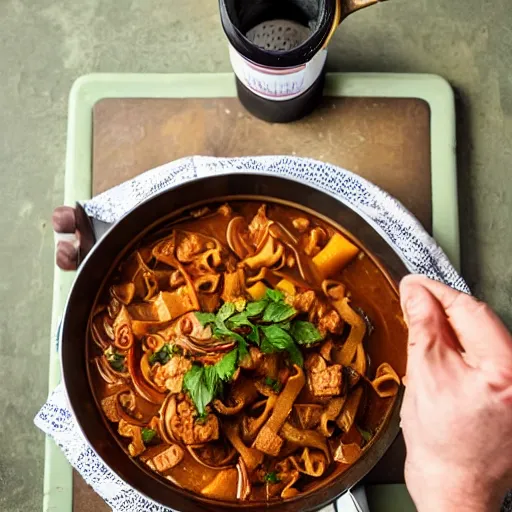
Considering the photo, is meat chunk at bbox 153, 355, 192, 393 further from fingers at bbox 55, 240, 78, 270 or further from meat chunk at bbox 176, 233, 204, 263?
fingers at bbox 55, 240, 78, 270

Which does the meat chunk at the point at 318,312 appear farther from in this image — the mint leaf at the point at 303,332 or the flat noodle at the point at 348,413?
the flat noodle at the point at 348,413

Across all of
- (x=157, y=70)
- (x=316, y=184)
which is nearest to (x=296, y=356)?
(x=316, y=184)

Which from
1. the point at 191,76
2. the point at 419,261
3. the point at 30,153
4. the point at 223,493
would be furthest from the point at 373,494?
the point at 30,153

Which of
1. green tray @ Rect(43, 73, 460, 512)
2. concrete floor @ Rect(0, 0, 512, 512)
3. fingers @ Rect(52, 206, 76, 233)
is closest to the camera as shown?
fingers @ Rect(52, 206, 76, 233)

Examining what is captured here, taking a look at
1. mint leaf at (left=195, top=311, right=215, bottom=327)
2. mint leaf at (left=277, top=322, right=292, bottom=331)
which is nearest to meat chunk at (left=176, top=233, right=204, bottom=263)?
mint leaf at (left=195, top=311, right=215, bottom=327)

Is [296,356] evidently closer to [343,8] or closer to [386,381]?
[386,381]

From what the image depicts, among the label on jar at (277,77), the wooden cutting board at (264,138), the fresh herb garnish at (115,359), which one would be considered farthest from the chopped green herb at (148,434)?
the label on jar at (277,77)

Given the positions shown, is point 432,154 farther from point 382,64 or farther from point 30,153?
point 30,153
